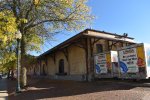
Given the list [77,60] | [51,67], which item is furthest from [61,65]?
[77,60]

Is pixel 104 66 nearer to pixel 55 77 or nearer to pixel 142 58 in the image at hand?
pixel 142 58

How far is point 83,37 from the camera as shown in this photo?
22500mm

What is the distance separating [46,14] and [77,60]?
6.84 meters

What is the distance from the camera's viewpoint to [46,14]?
69.4 ft

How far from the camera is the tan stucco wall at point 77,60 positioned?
81.3ft

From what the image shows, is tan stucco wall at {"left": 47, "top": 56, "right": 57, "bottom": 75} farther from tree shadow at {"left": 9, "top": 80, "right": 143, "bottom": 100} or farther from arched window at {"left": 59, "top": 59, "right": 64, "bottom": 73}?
tree shadow at {"left": 9, "top": 80, "right": 143, "bottom": 100}

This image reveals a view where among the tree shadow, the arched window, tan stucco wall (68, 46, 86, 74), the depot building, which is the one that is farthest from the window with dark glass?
the tree shadow

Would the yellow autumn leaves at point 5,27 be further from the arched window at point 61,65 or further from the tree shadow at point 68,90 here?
the arched window at point 61,65

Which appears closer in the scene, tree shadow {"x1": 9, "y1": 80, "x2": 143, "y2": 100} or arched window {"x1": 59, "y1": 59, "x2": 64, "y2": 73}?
tree shadow {"x1": 9, "y1": 80, "x2": 143, "y2": 100}

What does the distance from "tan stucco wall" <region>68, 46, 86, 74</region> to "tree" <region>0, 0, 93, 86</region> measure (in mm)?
3712

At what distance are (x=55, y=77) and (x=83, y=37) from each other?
11209mm

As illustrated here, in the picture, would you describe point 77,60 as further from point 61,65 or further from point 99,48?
point 61,65

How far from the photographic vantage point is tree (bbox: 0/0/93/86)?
20.5m

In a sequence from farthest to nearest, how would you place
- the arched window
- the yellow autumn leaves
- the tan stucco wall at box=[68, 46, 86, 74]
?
the arched window → the tan stucco wall at box=[68, 46, 86, 74] → the yellow autumn leaves
